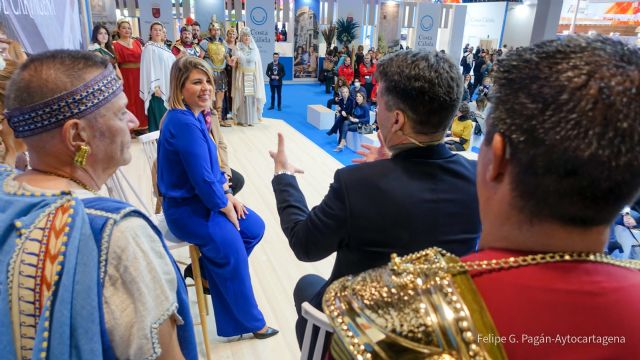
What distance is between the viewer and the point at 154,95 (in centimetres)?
573

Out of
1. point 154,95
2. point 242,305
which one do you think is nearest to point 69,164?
point 242,305

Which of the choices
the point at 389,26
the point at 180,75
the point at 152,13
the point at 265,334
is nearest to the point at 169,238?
the point at 265,334

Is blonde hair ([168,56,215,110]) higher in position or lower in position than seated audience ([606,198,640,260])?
higher

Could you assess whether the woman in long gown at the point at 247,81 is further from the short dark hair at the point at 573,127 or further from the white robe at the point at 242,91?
the short dark hair at the point at 573,127

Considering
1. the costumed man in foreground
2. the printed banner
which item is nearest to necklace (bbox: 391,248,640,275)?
the costumed man in foreground

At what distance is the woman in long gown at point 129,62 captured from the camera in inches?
228

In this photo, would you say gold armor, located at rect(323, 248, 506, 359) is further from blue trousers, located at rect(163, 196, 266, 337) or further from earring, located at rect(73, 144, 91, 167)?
blue trousers, located at rect(163, 196, 266, 337)

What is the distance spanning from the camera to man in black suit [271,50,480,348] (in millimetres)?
1076

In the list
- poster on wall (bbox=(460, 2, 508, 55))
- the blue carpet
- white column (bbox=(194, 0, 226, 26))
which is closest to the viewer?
the blue carpet

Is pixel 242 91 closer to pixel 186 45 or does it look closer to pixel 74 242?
pixel 186 45

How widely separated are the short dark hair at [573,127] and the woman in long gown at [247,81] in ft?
22.9

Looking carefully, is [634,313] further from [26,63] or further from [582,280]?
[26,63]

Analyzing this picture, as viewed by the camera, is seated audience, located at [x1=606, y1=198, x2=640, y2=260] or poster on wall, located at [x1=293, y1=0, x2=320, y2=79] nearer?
seated audience, located at [x1=606, y1=198, x2=640, y2=260]

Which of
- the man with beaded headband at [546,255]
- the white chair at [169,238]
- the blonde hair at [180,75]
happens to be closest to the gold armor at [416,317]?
the man with beaded headband at [546,255]
